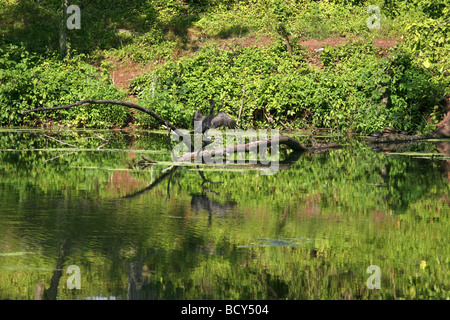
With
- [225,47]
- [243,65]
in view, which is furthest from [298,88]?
[225,47]

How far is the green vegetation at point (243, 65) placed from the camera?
19.4m

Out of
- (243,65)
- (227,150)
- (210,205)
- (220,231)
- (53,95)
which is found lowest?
(220,231)

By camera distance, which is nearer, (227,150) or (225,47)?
(227,150)

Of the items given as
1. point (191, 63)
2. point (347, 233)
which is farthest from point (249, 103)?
point (347, 233)

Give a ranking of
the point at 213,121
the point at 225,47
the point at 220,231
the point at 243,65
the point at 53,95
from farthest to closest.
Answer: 1. the point at 225,47
2. the point at 243,65
3. the point at 53,95
4. the point at 213,121
5. the point at 220,231

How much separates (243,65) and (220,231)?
605 inches

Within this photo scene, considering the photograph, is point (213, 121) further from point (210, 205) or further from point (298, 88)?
point (298, 88)

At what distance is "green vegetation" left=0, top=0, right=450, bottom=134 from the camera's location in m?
19.4

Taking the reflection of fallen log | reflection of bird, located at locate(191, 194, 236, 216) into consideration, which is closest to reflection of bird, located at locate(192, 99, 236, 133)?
the reflection of fallen log

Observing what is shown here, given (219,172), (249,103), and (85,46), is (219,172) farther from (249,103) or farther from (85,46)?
(85,46)

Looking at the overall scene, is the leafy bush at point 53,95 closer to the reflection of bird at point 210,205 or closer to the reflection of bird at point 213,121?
the reflection of bird at point 213,121

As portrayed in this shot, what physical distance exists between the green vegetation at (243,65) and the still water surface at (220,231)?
19.1 ft

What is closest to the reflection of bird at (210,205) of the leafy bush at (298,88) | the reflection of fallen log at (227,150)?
the reflection of fallen log at (227,150)

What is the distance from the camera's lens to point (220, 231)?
7.29 metres
